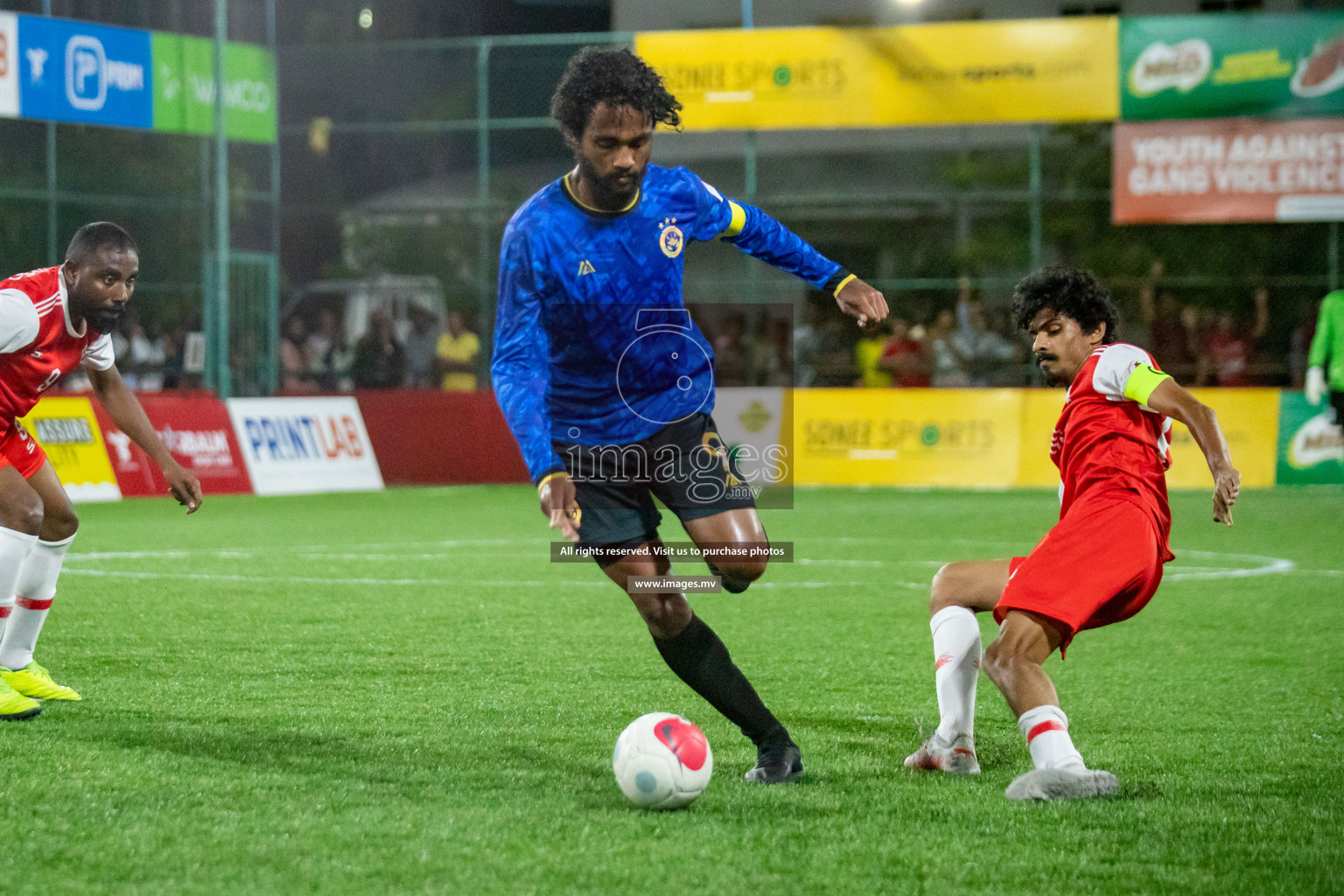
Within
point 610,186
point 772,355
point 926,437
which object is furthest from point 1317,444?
point 610,186

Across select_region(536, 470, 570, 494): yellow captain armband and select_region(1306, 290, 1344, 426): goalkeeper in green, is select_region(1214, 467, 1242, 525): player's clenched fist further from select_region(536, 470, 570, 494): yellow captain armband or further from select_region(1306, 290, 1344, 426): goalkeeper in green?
select_region(1306, 290, 1344, 426): goalkeeper in green

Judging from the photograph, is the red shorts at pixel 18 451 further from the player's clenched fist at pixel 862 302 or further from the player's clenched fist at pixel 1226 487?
the player's clenched fist at pixel 1226 487

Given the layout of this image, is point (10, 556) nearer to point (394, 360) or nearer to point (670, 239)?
point (670, 239)

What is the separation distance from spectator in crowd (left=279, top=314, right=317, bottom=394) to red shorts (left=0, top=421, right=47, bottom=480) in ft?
49.0

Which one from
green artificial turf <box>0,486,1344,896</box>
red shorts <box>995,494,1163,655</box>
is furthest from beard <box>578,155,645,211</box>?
green artificial turf <box>0,486,1344,896</box>

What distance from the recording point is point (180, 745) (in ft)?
17.7

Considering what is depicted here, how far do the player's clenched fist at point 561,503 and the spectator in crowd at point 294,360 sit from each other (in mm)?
17442

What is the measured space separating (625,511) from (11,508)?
269 centimetres

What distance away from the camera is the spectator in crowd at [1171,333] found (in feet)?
66.3

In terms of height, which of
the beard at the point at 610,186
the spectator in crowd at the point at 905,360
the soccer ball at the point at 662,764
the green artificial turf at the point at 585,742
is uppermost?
the beard at the point at 610,186

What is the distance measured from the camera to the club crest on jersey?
190 inches

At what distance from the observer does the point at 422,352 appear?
21531 millimetres

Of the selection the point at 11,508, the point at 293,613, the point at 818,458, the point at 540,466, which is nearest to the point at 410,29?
the point at 818,458

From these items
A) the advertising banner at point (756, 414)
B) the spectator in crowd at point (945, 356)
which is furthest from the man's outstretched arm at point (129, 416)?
the spectator in crowd at point (945, 356)
